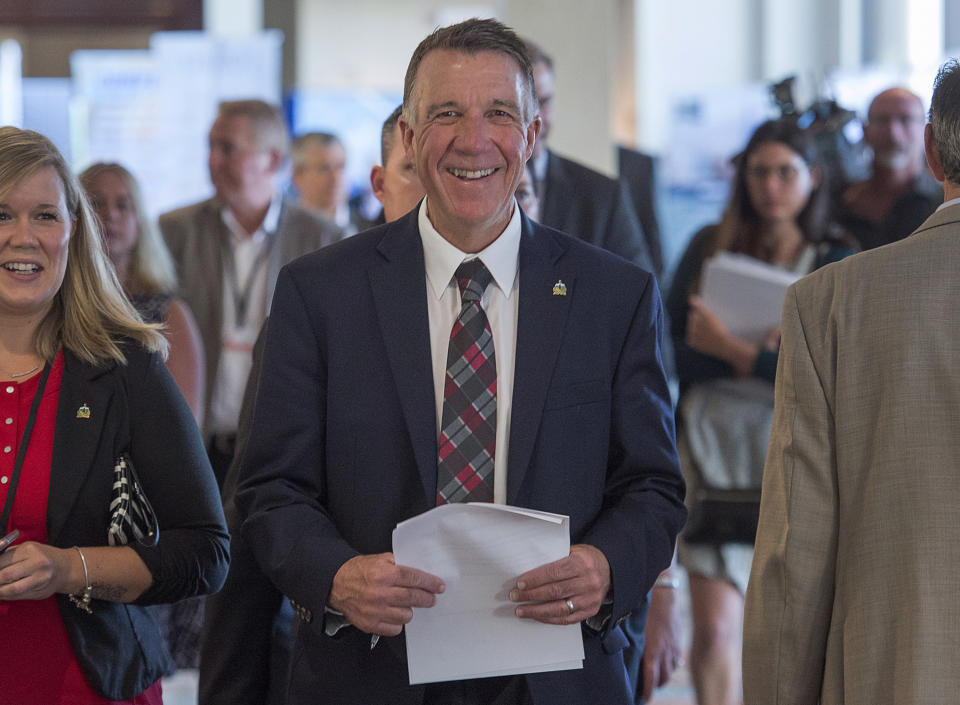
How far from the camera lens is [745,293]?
14.4ft

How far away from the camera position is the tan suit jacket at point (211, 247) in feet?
15.7

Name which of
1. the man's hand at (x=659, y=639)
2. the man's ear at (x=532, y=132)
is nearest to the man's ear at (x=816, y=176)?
the man's hand at (x=659, y=639)

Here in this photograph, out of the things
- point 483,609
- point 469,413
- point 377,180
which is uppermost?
point 377,180

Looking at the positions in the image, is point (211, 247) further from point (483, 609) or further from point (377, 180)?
point (483, 609)

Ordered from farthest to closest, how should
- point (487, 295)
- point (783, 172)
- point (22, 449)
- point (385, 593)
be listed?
point (783, 172), point (22, 449), point (487, 295), point (385, 593)

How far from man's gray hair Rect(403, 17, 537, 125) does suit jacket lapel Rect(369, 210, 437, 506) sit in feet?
0.74

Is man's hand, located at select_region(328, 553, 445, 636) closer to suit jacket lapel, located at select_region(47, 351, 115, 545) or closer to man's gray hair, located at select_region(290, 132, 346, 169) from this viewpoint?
suit jacket lapel, located at select_region(47, 351, 115, 545)

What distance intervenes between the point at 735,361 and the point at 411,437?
2.54m

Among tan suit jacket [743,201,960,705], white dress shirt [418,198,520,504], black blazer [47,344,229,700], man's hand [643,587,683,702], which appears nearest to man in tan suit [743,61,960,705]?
tan suit jacket [743,201,960,705]

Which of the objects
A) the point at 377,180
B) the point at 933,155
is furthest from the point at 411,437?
the point at 377,180

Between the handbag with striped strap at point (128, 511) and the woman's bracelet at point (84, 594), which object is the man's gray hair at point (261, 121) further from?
the woman's bracelet at point (84, 594)

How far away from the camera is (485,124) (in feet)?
7.03

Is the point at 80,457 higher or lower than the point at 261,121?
lower

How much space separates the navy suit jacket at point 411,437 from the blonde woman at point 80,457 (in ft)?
1.01
